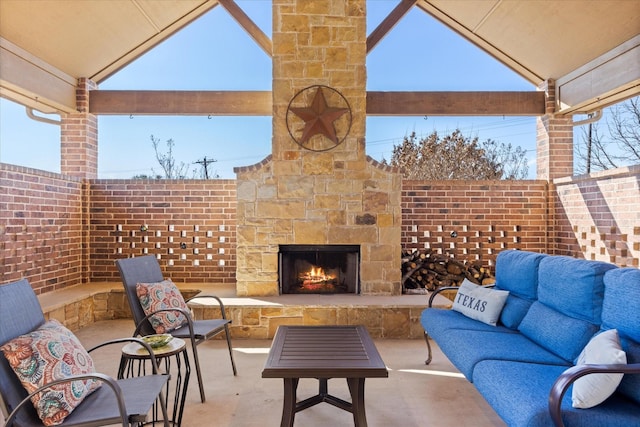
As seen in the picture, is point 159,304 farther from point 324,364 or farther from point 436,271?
point 436,271

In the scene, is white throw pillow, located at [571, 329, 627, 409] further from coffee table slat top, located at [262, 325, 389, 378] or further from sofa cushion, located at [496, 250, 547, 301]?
sofa cushion, located at [496, 250, 547, 301]

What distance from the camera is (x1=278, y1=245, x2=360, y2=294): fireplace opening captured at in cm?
496

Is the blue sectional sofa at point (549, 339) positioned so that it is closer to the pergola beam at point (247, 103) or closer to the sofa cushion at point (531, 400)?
the sofa cushion at point (531, 400)

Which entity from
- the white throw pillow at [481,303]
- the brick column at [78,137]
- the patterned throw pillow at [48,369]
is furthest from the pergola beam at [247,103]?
the patterned throw pillow at [48,369]

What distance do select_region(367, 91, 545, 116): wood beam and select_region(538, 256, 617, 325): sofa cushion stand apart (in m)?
3.30

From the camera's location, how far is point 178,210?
18.9 ft

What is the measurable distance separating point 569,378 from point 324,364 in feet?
3.98

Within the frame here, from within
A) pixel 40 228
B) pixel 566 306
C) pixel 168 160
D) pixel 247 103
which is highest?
pixel 168 160

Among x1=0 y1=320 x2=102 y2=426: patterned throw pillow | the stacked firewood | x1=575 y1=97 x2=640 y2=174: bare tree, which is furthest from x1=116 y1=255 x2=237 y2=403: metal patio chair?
x1=575 y1=97 x2=640 y2=174: bare tree

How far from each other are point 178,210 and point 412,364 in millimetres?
3756

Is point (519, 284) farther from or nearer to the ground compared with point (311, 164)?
nearer to the ground

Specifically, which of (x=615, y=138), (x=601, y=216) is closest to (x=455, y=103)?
(x=601, y=216)

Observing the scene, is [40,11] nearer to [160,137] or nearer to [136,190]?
[136,190]

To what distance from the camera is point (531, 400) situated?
1.85 meters
